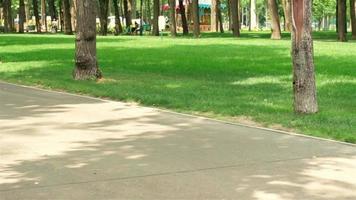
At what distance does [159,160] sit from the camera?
25.0 ft

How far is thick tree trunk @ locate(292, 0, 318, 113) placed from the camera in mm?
10797

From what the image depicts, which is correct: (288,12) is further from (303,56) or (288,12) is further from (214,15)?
(214,15)

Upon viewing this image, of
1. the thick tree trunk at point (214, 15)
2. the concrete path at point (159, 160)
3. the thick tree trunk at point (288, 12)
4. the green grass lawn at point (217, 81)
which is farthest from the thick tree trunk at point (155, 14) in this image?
→ the concrete path at point (159, 160)

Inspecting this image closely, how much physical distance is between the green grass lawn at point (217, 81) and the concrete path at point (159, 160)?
3.53 ft

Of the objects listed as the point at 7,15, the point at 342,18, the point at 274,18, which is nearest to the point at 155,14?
the point at 274,18

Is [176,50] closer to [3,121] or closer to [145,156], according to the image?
[3,121]

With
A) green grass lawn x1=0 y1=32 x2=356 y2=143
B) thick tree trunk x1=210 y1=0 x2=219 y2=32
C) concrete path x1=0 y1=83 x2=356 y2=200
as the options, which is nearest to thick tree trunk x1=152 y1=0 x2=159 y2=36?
thick tree trunk x1=210 y1=0 x2=219 y2=32

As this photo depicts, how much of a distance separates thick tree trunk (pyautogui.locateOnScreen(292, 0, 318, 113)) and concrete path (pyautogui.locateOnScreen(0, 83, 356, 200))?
1.65 meters

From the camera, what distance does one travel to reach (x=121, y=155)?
7.92m

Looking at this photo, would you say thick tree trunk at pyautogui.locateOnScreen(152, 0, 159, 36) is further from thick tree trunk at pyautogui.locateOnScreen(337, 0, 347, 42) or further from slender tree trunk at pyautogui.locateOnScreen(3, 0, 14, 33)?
slender tree trunk at pyautogui.locateOnScreen(3, 0, 14, 33)

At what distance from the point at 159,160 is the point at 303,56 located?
14.0 ft

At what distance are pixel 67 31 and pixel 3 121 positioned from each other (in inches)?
1837

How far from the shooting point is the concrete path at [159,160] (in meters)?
6.29

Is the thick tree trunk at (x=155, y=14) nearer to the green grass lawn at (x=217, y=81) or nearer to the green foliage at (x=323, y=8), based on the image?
the green grass lawn at (x=217, y=81)
